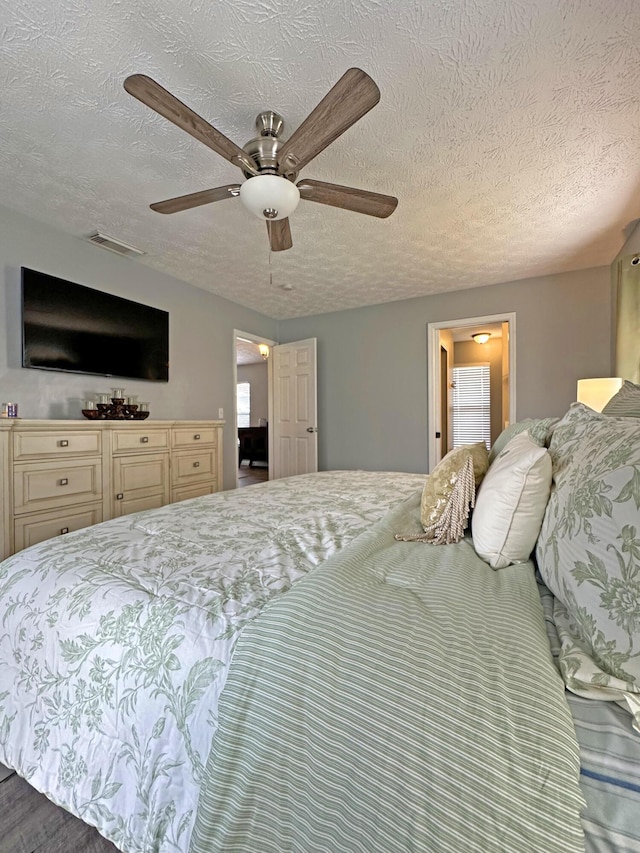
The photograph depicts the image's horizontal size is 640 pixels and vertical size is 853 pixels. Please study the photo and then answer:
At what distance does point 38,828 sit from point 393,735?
46.0 inches

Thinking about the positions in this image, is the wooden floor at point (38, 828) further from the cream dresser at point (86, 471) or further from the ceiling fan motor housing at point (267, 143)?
the ceiling fan motor housing at point (267, 143)

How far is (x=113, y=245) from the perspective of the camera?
9.68ft

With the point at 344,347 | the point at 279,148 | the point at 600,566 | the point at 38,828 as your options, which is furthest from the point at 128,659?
the point at 344,347

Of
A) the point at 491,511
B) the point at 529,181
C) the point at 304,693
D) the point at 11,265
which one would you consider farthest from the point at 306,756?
the point at 11,265

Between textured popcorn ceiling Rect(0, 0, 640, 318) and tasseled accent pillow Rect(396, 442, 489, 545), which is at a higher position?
textured popcorn ceiling Rect(0, 0, 640, 318)

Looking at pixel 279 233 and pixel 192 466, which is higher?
pixel 279 233

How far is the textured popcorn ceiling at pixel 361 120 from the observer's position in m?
1.31

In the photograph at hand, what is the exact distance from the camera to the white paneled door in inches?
185

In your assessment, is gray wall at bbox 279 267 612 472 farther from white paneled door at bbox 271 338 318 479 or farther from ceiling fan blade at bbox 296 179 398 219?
ceiling fan blade at bbox 296 179 398 219

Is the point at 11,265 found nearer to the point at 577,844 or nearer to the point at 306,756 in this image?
the point at 306,756

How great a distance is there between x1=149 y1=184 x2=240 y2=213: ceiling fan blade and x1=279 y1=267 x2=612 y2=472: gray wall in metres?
2.98

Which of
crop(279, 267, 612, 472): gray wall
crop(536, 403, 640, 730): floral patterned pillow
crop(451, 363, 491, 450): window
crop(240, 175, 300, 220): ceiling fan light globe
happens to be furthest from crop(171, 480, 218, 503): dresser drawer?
crop(451, 363, 491, 450): window

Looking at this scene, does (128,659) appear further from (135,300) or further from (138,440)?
(135,300)

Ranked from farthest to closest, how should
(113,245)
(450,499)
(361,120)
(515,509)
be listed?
(113,245) → (361,120) → (450,499) → (515,509)
